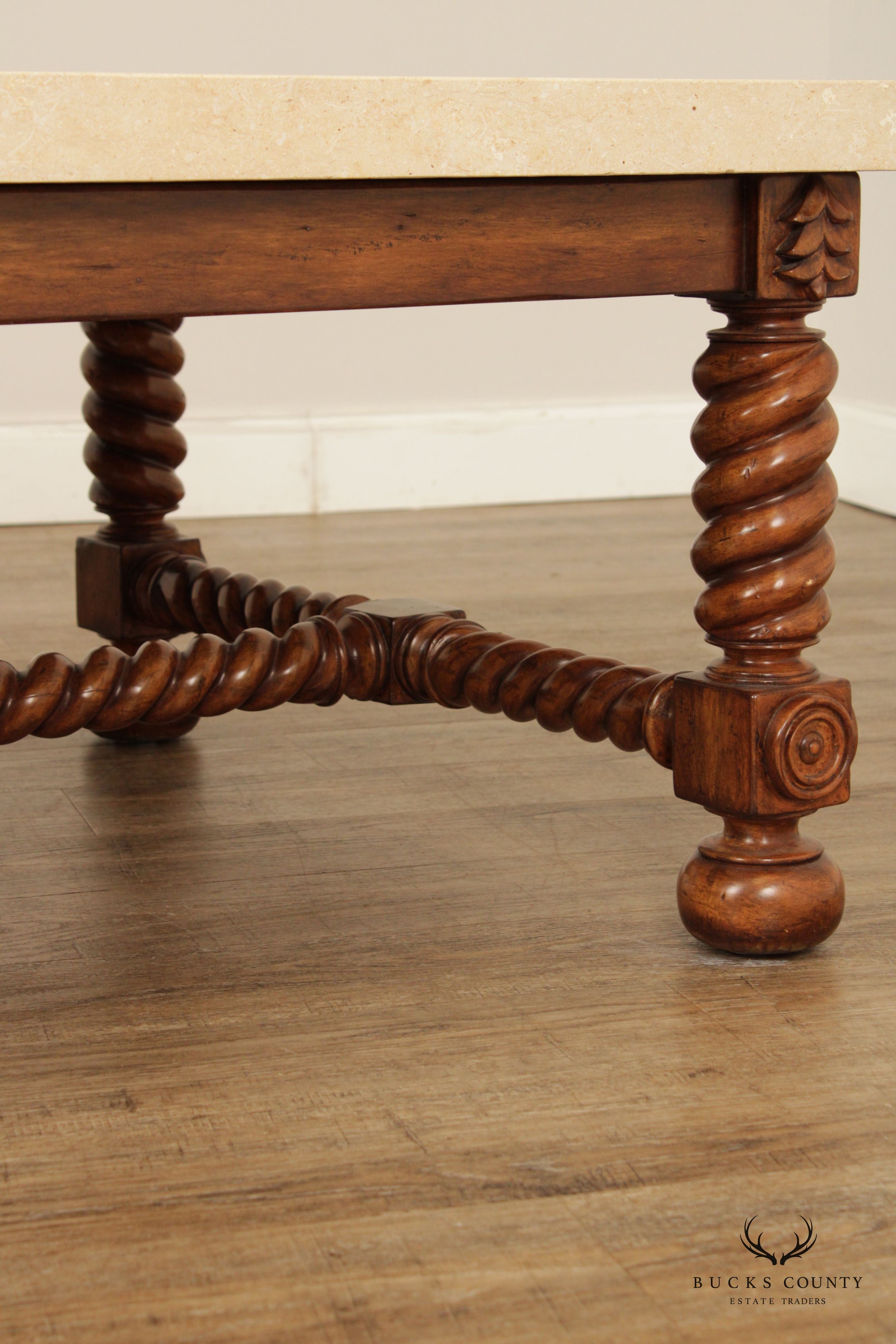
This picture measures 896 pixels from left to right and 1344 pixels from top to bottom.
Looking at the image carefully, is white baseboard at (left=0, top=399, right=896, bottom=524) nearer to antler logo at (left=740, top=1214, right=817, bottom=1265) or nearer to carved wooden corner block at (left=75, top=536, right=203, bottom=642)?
carved wooden corner block at (left=75, top=536, right=203, bottom=642)

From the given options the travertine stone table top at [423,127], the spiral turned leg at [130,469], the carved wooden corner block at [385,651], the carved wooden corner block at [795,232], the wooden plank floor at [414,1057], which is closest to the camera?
the wooden plank floor at [414,1057]

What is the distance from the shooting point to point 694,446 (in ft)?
3.21

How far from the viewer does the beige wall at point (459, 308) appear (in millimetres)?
2920

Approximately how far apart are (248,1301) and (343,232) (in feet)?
1.76

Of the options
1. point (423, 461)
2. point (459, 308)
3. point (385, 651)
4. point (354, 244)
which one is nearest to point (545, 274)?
point (354, 244)

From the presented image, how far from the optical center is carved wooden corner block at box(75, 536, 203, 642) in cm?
150

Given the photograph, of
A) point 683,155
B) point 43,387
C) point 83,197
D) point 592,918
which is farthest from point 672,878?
point 43,387


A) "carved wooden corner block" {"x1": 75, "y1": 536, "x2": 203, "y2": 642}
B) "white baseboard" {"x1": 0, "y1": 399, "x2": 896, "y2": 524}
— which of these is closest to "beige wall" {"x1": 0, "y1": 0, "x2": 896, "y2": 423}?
"white baseboard" {"x1": 0, "y1": 399, "x2": 896, "y2": 524}

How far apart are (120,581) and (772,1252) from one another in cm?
100

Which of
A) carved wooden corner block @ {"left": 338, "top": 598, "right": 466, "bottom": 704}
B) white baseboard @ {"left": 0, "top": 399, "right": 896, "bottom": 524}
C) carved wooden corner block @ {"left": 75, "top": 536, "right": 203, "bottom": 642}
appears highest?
white baseboard @ {"left": 0, "top": 399, "right": 896, "bottom": 524}

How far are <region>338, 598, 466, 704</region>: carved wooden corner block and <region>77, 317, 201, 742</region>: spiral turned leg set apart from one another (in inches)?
12.8

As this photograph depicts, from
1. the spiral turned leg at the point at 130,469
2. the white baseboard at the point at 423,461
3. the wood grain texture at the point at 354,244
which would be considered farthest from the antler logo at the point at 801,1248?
the white baseboard at the point at 423,461

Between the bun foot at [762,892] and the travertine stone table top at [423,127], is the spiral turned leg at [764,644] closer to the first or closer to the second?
the bun foot at [762,892]

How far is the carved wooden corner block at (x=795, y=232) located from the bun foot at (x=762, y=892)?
A: 0.33 metres
